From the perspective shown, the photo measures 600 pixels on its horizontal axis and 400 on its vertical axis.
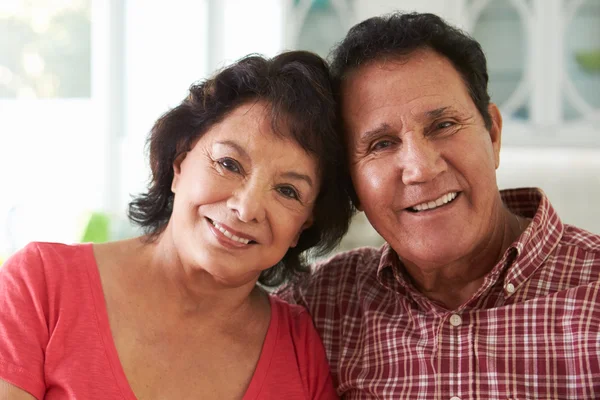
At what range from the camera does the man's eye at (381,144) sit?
162 cm

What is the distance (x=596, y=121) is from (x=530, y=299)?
208 cm

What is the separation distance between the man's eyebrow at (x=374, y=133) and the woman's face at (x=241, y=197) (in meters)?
0.13

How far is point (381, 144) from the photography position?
1.63 m

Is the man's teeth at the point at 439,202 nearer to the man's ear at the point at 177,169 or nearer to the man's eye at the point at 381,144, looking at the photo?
the man's eye at the point at 381,144

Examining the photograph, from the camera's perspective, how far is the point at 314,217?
1725 millimetres

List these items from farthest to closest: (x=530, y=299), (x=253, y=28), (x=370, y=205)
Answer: (x=253, y=28) → (x=370, y=205) → (x=530, y=299)

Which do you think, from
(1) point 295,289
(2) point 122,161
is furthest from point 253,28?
(1) point 295,289

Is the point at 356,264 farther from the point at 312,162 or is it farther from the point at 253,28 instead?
the point at 253,28

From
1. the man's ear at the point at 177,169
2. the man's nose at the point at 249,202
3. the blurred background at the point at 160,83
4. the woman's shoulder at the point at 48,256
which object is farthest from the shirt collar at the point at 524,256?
the blurred background at the point at 160,83

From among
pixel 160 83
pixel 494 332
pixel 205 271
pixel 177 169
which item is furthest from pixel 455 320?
pixel 160 83

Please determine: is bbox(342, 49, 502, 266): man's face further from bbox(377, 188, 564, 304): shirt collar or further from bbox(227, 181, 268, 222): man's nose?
bbox(227, 181, 268, 222): man's nose

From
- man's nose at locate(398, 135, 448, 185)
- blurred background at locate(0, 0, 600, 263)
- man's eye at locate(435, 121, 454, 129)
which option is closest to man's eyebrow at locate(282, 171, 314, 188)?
man's nose at locate(398, 135, 448, 185)

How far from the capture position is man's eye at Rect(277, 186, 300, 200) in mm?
1568

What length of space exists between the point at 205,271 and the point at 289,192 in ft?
0.84
